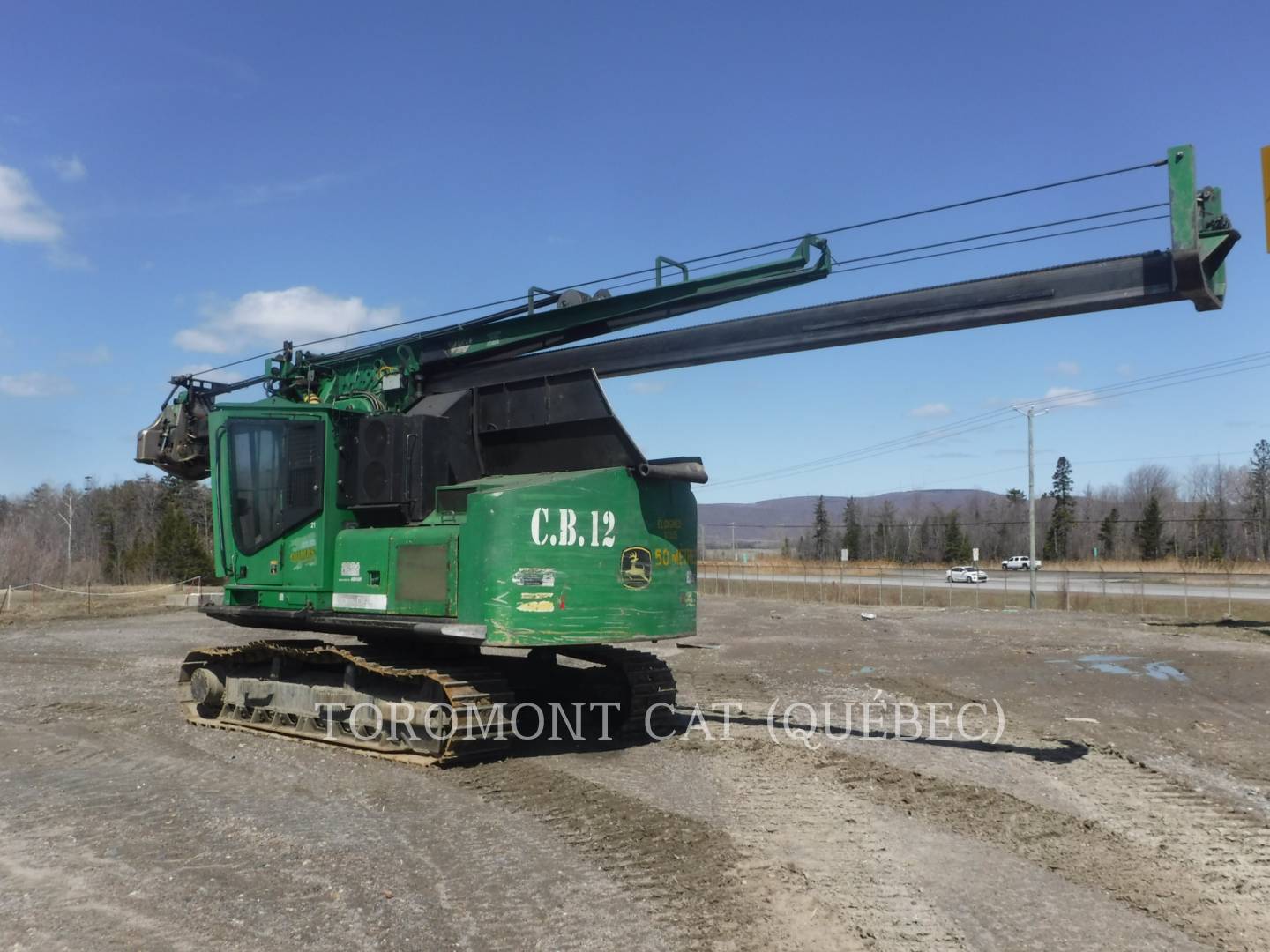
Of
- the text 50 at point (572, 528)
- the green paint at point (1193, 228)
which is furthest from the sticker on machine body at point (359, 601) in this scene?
the green paint at point (1193, 228)

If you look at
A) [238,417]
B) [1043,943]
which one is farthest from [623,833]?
[238,417]

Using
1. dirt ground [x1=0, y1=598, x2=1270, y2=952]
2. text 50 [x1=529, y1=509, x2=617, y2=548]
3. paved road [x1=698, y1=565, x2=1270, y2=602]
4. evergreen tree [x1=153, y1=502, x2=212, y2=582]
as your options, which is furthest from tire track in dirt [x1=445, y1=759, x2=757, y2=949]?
evergreen tree [x1=153, y1=502, x2=212, y2=582]

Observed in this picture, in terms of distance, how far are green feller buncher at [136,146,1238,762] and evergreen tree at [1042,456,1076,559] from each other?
81.3m

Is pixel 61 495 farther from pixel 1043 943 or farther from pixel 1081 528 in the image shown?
pixel 1043 943

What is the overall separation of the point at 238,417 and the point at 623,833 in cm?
660

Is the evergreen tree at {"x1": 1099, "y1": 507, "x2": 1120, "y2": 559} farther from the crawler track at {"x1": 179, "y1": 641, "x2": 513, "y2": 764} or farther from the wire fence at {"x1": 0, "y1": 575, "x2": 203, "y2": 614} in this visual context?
the crawler track at {"x1": 179, "y1": 641, "x2": 513, "y2": 764}

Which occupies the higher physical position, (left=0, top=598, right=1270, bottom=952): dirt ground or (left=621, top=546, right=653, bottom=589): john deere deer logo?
(left=621, top=546, right=653, bottom=589): john deere deer logo

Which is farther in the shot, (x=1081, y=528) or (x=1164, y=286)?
(x=1081, y=528)

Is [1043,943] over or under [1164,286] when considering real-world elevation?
under

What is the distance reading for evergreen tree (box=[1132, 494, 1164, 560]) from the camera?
3381 inches

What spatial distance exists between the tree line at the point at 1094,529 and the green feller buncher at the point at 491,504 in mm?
73258

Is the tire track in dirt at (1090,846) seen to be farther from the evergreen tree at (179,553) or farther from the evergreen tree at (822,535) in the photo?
the evergreen tree at (822,535)

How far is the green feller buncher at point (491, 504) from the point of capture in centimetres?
834

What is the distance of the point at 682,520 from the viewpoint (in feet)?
32.2
